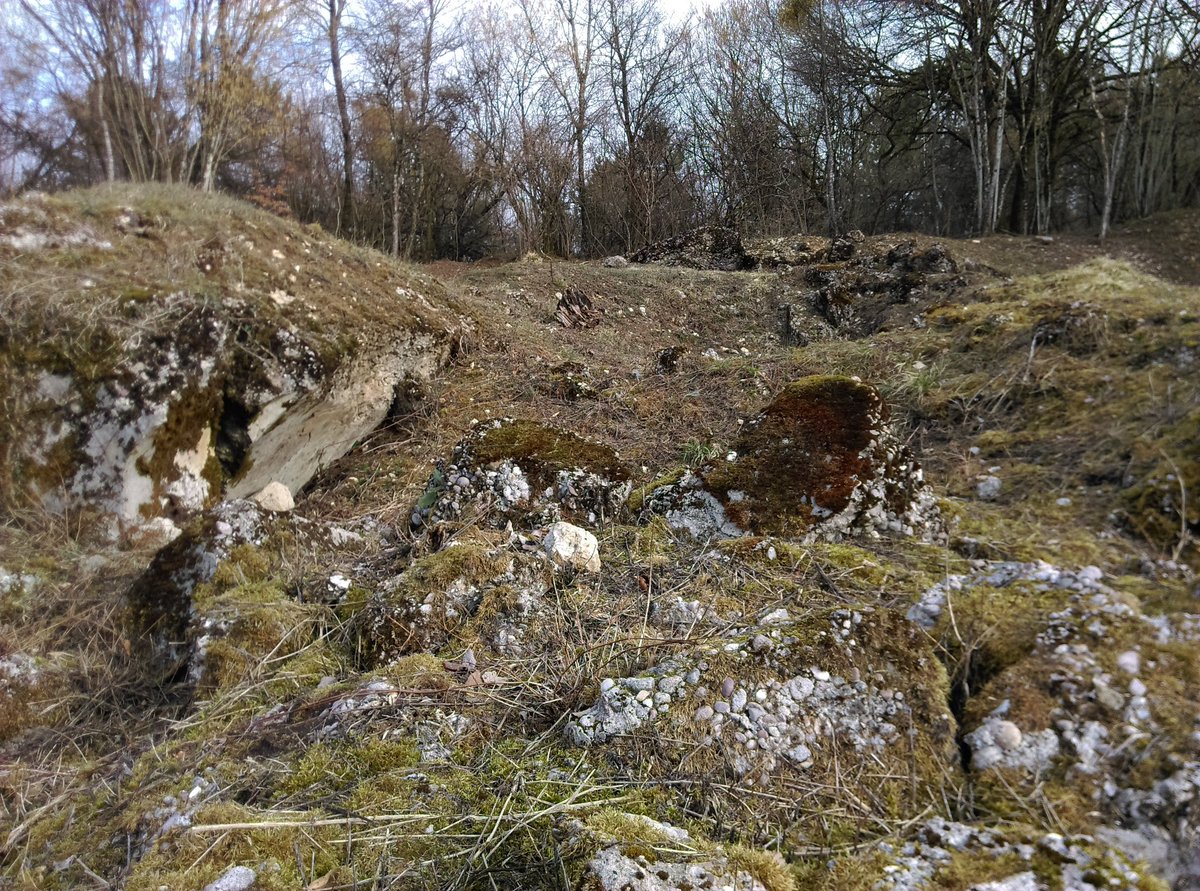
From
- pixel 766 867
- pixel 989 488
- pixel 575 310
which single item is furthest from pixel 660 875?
pixel 575 310

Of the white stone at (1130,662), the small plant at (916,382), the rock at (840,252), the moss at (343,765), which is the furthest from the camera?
the rock at (840,252)

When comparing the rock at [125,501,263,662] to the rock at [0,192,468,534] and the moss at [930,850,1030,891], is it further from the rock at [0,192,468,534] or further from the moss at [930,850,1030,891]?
the moss at [930,850,1030,891]

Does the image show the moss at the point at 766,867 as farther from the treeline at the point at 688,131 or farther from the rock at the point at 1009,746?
the treeline at the point at 688,131

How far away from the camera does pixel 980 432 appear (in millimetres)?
3562

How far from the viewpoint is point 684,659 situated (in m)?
1.89

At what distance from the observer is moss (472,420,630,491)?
3.28 m

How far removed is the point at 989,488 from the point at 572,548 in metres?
1.82

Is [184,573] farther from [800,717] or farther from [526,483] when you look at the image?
[800,717]

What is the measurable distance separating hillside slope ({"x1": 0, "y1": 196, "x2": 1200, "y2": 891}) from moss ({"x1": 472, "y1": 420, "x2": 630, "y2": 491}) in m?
0.02

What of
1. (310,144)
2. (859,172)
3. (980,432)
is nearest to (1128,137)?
(859,172)

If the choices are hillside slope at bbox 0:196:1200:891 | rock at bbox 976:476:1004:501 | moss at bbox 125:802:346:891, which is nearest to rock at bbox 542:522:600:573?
hillside slope at bbox 0:196:1200:891

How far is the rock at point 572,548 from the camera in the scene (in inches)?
103

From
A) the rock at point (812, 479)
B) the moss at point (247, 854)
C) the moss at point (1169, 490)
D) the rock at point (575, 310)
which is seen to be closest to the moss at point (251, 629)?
the moss at point (247, 854)

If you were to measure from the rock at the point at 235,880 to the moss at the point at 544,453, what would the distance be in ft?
6.37
